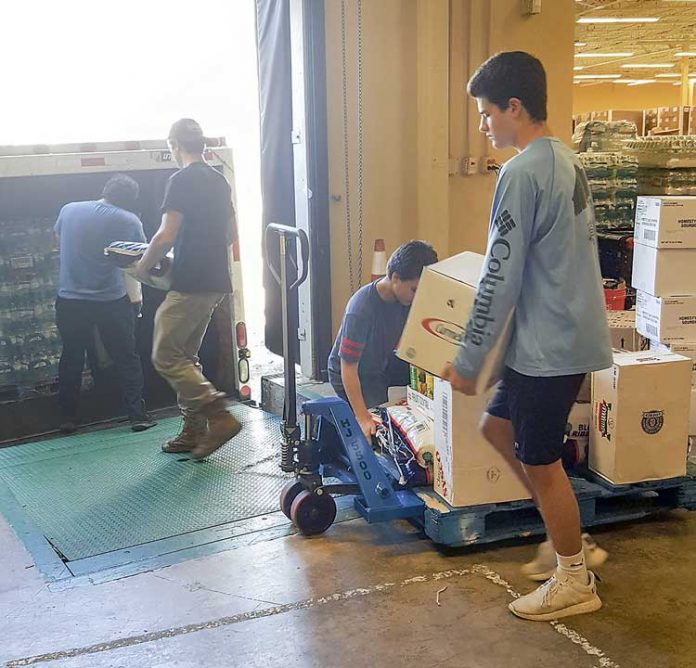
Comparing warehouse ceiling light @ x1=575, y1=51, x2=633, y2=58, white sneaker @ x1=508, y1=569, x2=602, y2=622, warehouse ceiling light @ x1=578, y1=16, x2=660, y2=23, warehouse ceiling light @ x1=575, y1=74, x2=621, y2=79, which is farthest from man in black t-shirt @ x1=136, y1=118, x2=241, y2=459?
warehouse ceiling light @ x1=575, y1=74, x2=621, y2=79

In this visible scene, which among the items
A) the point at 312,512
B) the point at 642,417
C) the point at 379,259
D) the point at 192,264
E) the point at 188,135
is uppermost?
the point at 188,135

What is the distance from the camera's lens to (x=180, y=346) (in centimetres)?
441

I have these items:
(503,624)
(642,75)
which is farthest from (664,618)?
(642,75)

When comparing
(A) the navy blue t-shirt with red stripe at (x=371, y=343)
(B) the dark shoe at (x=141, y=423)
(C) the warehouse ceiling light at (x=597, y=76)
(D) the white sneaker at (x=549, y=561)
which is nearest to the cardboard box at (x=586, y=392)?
(D) the white sneaker at (x=549, y=561)

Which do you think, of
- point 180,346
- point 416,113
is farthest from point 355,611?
point 416,113

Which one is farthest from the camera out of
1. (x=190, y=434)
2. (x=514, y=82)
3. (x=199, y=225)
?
(x=190, y=434)

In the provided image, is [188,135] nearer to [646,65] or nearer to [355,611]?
[355,611]

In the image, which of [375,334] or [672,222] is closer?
[375,334]

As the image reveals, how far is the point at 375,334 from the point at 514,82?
139 centimetres

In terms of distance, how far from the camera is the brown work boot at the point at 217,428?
423 cm

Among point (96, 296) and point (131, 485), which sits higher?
point (96, 296)

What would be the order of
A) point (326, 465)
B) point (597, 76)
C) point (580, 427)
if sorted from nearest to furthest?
point (580, 427), point (326, 465), point (597, 76)

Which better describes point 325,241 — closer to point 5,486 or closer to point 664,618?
point 5,486

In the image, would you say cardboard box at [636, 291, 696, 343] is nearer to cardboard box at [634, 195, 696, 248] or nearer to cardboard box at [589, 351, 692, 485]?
cardboard box at [634, 195, 696, 248]
